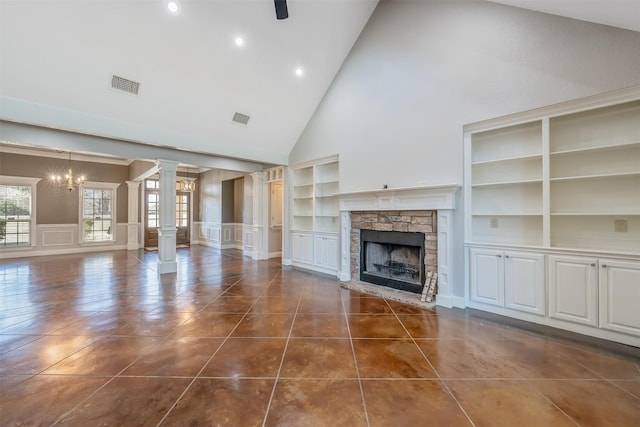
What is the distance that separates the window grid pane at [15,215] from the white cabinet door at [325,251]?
28.4 ft

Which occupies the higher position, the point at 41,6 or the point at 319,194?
the point at 41,6

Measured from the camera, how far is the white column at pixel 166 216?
5.45 meters

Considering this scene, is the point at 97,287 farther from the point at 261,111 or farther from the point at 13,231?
the point at 13,231

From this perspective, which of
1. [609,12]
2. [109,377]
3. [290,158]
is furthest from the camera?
[290,158]

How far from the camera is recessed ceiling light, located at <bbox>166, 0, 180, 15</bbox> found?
3.40 meters

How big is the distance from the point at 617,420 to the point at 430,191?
2740 mm

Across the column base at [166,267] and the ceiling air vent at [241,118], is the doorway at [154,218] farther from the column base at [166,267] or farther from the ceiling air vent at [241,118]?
the ceiling air vent at [241,118]

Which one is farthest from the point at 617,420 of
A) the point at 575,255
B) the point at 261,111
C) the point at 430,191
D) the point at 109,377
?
the point at 261,111

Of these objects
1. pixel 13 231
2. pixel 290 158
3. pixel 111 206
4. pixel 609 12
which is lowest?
pixel 13 231

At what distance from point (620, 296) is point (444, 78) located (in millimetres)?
3297

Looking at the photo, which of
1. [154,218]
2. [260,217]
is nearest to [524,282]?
[260,217]

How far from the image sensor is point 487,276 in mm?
3432

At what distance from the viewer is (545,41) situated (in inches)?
116

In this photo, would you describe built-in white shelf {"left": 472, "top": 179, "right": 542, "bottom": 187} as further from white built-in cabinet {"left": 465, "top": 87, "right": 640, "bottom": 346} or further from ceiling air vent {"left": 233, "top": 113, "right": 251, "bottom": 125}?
ceiling air vent {"left": 233, "top": 113, "right": 251, "bottom": 125}
